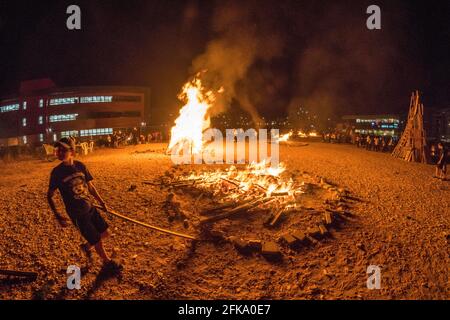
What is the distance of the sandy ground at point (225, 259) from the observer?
4.20 m

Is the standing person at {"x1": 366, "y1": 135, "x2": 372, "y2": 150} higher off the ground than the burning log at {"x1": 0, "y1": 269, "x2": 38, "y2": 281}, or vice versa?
the standing person at {"x1": 366, "y1": 135, "x2": 372, "y2": 150}

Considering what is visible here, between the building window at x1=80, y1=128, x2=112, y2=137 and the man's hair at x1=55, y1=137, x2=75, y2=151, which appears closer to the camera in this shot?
the man's hair at x1=55, y1=137, x2=75, y2=151

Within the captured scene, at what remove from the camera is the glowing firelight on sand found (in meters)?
18.9

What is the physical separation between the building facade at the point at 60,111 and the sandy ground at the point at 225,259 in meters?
37.0

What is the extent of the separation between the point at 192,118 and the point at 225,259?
1517 cm

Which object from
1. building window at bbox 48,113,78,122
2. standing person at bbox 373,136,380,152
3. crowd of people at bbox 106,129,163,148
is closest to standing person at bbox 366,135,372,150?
standing person at bbox 373,136,380,152

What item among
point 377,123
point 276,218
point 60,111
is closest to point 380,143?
point 276,218

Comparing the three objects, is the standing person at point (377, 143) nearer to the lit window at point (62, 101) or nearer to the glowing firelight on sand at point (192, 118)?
the glowing firelight on sand at point (192, 118)

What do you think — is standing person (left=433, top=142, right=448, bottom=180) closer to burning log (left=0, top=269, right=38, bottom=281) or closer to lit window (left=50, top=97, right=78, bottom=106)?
burning log (left=0, top=269, right=38, bottom=281)

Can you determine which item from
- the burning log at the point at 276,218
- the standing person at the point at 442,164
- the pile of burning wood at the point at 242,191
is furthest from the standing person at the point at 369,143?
the burning log at the point at 276,218

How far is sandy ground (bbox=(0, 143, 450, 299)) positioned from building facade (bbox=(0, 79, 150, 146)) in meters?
37.0

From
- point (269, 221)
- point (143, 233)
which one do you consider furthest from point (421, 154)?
point (143, 233)

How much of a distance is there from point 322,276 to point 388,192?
6.16 metres

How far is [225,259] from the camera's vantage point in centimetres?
519
